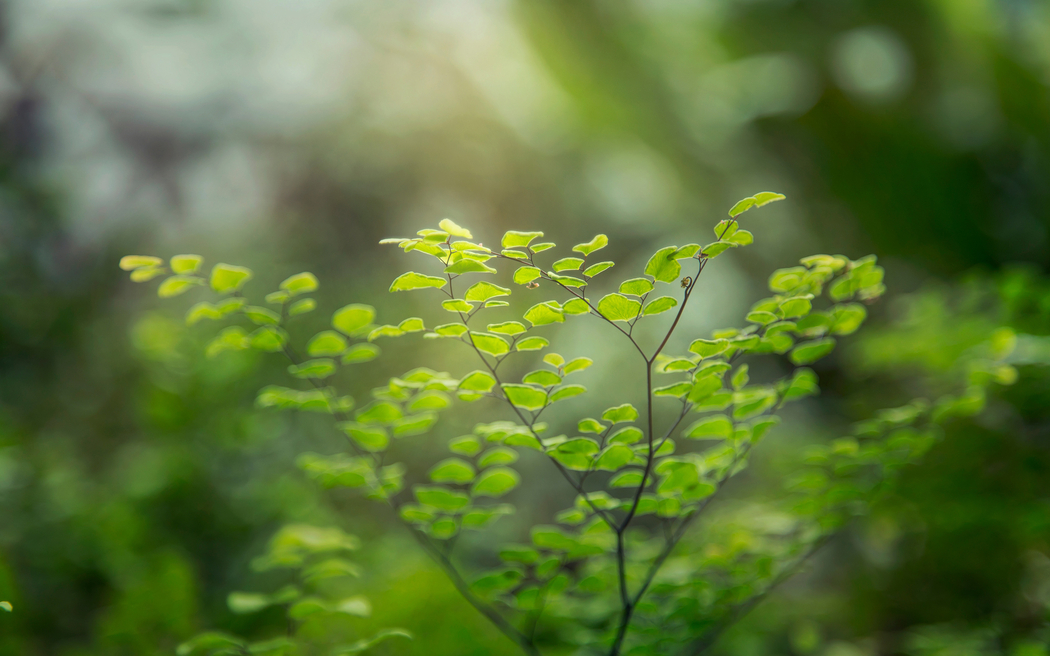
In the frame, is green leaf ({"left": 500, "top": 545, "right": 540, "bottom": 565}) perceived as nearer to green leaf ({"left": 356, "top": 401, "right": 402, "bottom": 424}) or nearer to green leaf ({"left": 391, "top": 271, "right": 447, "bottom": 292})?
green leaf ({"left": 356, "top": 401, "right": 402, "bottom": 424})

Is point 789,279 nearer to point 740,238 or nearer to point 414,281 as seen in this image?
point 740,238

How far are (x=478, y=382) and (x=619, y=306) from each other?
15cm

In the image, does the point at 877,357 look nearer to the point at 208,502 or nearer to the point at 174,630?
the point at 174,630

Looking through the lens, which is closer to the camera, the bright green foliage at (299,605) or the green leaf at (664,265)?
the green leaf at (664,265)

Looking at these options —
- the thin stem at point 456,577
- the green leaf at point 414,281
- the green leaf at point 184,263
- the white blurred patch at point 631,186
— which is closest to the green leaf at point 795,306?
the green leaf at point 414,281

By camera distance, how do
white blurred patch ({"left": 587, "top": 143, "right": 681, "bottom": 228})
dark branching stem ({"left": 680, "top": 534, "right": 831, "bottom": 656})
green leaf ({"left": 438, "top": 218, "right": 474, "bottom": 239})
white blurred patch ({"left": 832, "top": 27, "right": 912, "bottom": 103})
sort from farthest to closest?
Answer: 1. white blurred patch ({"left": 587, "top": 143, "right": 681, "bottom": 228})
2. white blurred patch ({"left": 832, "top": 27, "right": 912, "bottom": 103})
3. dark branching stem ({"left": 680, "top": 534, "right": 831, "bottom": 656})
4. green leaf ({"left": 438, "top": 218, "right": 474, "bottom": 239})

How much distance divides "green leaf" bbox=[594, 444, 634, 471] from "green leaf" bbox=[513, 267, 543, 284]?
7.1 inches

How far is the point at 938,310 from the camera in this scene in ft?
3.23

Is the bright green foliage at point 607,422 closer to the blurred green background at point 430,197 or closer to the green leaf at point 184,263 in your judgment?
the green leaf at point 184,263

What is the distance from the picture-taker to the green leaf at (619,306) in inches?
18.2

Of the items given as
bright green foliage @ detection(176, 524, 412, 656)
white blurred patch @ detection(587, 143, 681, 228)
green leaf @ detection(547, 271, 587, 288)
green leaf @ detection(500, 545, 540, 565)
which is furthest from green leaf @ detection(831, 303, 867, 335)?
white blurred patch @ detection(587, 143, 681, 228)

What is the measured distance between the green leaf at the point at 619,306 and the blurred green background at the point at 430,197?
81 cm

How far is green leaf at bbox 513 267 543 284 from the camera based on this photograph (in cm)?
44

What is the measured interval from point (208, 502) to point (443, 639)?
79 cm
